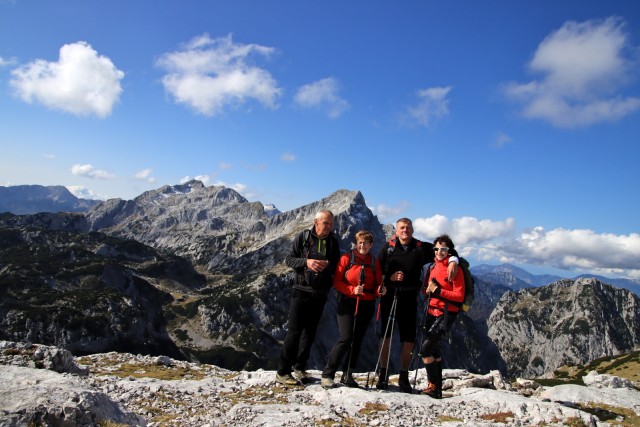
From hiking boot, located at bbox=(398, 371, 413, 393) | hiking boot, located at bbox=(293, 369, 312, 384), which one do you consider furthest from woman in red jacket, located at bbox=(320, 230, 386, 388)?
hiking boot, located at bbox=(398, 371, 413, 393)

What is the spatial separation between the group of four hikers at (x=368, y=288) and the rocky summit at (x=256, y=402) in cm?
130

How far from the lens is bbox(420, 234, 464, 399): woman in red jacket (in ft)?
41.5

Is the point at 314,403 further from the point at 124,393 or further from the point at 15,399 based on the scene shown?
the point at 15,399

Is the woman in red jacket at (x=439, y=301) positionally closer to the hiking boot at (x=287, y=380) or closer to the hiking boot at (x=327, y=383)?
the hiking boot at (x=327, y=383)

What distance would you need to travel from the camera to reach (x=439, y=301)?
42.2 feet

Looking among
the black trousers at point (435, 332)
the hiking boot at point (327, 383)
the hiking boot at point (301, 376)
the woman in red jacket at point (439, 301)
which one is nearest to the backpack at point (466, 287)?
the woman in red jacket at point (439, 301)

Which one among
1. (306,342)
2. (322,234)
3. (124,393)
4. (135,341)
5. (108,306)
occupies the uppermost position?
(322,234)

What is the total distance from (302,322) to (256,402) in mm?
2845

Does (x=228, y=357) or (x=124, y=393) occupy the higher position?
(x=124, y=393)

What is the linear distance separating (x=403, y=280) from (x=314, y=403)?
4.75 m

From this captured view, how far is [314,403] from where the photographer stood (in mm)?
12516

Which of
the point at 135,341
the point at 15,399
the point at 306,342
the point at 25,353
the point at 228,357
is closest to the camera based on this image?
the point at 15,399

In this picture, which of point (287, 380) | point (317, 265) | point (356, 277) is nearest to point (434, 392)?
point (356, 277)

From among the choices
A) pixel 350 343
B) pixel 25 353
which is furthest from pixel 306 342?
pixel 25 353
